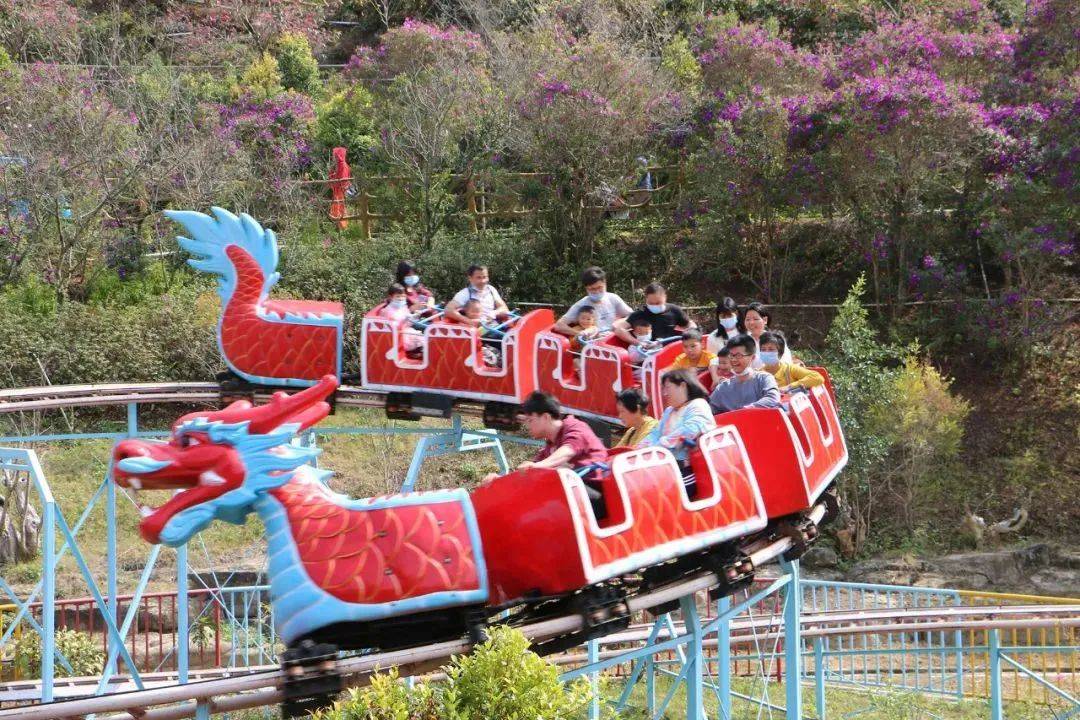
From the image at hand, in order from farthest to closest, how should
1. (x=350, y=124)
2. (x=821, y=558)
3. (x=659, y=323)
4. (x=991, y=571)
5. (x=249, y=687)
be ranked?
(x=350, y=124)
(x=821, y=558)
(x=991, y=571)
(x=659, y=323)
(x=249, y=687)

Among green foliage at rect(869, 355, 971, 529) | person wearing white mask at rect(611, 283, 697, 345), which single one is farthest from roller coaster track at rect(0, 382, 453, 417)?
green foliage at rect(869, 355, 971, 529)

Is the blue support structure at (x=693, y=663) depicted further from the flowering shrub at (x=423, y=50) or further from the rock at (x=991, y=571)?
the flowering shrub at (x=423, y=50)

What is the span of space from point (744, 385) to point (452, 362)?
3697 millimetres

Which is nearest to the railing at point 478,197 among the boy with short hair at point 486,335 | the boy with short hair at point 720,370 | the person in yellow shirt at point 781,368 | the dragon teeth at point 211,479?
the boy with short hair at point 486,335

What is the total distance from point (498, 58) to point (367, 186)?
9.89ft

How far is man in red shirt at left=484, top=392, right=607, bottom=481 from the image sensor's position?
6.59 metres

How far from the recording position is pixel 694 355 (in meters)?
9.14

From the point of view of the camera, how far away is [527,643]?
538 centimetres

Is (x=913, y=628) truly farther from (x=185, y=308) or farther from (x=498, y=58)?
(x=498, y=58)

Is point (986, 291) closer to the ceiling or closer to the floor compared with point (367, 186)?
closer to the floor

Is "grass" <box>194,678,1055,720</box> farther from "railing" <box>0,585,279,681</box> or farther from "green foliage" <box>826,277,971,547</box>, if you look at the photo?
"green foliage" <box>826,277,971,547</box>

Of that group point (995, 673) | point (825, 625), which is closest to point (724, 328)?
point (995, 673)

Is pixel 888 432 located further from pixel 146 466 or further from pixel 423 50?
pixel 423 50

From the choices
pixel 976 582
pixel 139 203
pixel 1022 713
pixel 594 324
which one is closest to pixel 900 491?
pixel 976 582
